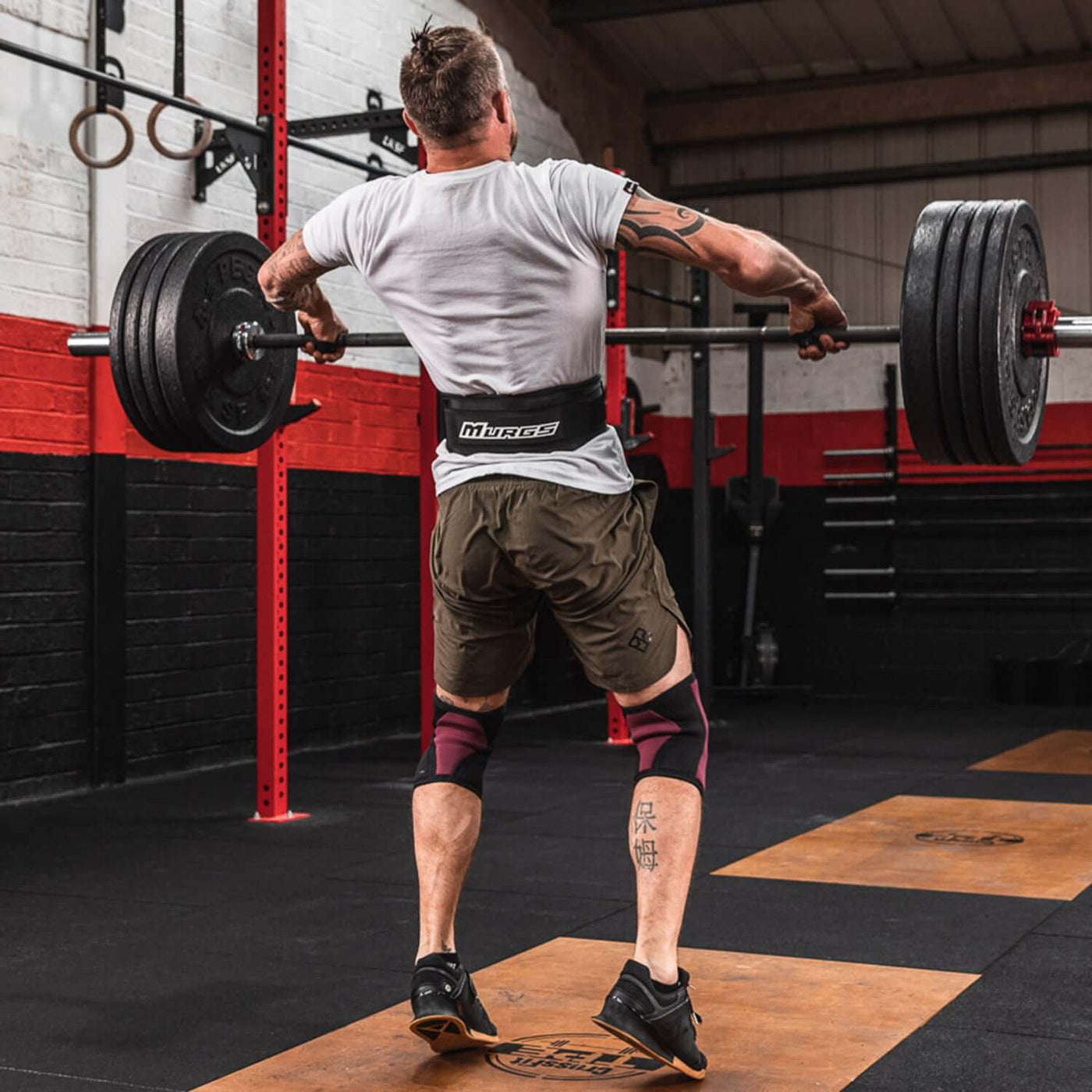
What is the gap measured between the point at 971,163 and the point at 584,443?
6451mm

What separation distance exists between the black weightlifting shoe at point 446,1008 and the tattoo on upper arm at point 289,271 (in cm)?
92

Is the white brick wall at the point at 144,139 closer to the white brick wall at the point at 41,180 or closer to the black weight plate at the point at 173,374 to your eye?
the white brick wall at the point at 41,180

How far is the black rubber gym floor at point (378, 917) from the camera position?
6.91 feet

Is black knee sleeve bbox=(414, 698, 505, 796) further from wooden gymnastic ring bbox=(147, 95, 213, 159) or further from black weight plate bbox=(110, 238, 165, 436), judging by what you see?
wooden gymnastic ring bbox=(147, 95, 213, 159)

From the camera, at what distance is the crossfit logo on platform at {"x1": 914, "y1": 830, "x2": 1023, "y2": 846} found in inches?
144

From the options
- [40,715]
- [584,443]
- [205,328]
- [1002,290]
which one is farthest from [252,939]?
[40,715]

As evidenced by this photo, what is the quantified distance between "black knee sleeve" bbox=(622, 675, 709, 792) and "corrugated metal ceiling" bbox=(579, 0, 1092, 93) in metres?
6.16

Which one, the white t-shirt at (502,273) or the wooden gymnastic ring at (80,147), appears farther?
the wooden gymnastic ring at (80,147)

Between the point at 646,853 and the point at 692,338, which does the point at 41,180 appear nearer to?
the point at 692,338

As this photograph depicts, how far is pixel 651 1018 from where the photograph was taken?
1.84 meters

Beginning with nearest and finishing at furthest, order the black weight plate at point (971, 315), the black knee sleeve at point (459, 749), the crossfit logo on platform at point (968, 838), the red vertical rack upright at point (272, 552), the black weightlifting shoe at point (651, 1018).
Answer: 1. the black weightlifting shoe at point (651, 1018)
2. the black knee sleeve at point (459, 749)
3. the black weight plate at point (971, 315)
4. the crossfit logo on platform at point (968, 838)
5. the red vertical rack upright at point (272, 552)

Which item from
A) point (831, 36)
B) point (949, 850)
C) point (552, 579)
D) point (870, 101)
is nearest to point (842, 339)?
point (552, 579)

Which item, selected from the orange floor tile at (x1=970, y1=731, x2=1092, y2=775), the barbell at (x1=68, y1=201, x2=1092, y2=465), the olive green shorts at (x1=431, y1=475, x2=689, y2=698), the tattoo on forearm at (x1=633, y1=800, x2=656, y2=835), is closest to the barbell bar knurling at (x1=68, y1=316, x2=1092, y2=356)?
the barbell at (x1=68, y1=201, x2=1092, y2=465)

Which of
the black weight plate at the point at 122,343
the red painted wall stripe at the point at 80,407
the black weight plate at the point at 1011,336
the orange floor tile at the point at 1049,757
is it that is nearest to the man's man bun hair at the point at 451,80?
the black weight plate at the point at 1011,336
